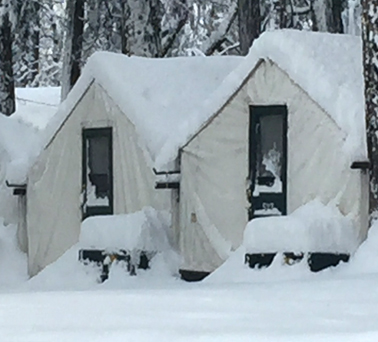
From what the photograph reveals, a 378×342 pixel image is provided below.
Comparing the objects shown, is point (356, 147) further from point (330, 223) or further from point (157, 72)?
point (157, 72)

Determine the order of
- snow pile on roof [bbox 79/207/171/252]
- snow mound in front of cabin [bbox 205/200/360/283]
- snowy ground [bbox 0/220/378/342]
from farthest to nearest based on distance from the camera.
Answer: snow pile on roof [bbox 79/207/171/252], snow mound in front of cabin [bbox 205/200/360/283], snowy ground [bbox 0/220/378/342]

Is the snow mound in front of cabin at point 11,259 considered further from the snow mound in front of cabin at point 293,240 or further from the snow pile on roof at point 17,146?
the snow mound in front of cabin at point 293,240

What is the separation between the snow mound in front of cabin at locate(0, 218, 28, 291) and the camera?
53.4ft

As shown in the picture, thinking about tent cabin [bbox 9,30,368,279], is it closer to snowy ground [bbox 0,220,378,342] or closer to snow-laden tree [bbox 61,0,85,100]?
snowy ground [bbox 0,220,378,342]

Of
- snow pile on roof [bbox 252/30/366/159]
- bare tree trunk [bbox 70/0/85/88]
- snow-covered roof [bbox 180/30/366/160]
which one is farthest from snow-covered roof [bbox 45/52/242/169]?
bare tree trunk [bbox 70/0/85/88]

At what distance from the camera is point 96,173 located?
15.2 metres

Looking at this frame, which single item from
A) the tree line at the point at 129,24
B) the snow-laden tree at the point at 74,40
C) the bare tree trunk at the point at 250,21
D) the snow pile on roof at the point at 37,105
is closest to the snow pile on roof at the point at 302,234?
the tree line at the point at 129,24

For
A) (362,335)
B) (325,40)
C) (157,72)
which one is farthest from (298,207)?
(362,335)

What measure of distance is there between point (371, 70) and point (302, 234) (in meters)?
1.97

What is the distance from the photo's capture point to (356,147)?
11.4 metres

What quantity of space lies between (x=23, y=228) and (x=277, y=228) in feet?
21.2

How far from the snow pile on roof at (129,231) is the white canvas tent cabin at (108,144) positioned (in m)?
0.32

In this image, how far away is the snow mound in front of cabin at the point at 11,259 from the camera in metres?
16.3

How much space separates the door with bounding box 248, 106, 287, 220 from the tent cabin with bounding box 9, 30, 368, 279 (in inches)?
0.6
